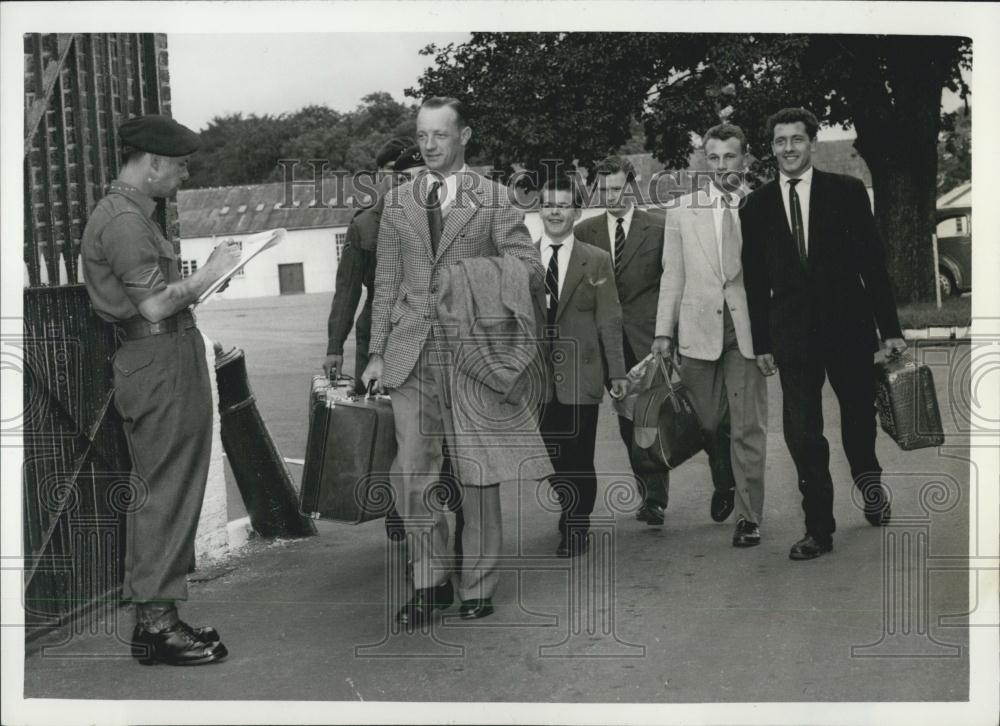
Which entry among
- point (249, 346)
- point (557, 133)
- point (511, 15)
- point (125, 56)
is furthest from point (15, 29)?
point (249, 346)

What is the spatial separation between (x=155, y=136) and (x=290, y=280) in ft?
139

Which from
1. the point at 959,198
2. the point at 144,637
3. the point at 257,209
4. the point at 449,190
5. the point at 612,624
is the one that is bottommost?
the point at 612,624

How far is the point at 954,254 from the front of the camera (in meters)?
21.3

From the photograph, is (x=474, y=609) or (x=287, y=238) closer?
(x=474, y=609)

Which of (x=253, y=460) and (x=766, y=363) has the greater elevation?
(x=766, y=363)

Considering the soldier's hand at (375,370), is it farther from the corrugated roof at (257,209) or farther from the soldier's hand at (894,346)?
the corrugated roof at (257,209)

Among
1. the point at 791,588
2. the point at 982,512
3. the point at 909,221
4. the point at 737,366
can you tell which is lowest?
the point at 791,588

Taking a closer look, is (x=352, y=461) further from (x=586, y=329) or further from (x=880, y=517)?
(x=880, y=517)

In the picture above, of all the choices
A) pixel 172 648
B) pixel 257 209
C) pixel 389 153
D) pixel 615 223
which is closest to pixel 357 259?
pixel 389 153

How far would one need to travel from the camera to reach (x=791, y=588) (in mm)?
6078

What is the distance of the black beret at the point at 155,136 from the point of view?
5.33 metres

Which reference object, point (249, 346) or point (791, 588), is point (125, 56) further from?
point (249, 346)

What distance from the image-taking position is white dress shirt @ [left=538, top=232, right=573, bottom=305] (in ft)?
23.5

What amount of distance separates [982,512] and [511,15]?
8.95 feet
